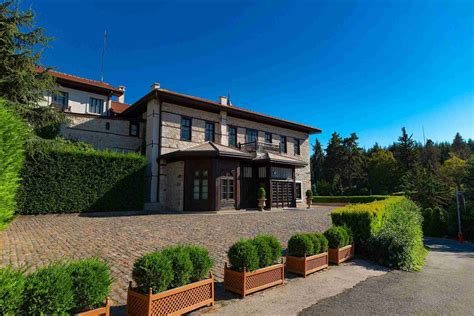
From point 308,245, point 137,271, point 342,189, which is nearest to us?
point 137,271

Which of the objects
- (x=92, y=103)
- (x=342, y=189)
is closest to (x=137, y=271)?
(x=92, y=103)

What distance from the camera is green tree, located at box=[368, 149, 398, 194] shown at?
4388 centimetres

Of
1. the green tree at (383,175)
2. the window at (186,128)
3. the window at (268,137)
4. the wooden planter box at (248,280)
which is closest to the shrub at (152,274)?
the wooden planter box at (248,280)

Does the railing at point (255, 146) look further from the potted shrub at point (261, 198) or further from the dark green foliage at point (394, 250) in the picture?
the dark green foliage at point (394, 250)

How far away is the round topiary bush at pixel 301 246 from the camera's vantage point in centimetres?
598

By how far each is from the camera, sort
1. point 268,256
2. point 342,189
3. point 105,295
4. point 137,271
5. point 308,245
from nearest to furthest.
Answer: point 105,295 → point 137,271 → point 268,256 → point 308,245 → point 342,189

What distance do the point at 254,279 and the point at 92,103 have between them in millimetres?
21187

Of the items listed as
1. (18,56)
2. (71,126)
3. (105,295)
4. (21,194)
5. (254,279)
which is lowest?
(254,279)

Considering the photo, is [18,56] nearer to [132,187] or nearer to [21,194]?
[21,194]

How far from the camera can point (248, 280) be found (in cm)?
466

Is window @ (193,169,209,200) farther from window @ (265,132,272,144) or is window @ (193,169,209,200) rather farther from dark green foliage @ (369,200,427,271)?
dark green foliage @ (369,200,427,271)

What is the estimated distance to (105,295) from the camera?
3.11 meters

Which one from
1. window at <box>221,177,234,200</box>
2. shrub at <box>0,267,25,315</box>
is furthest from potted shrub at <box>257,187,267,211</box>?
shrub at <box>0,267,25,315</box>

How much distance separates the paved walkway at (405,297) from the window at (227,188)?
36.8ft
